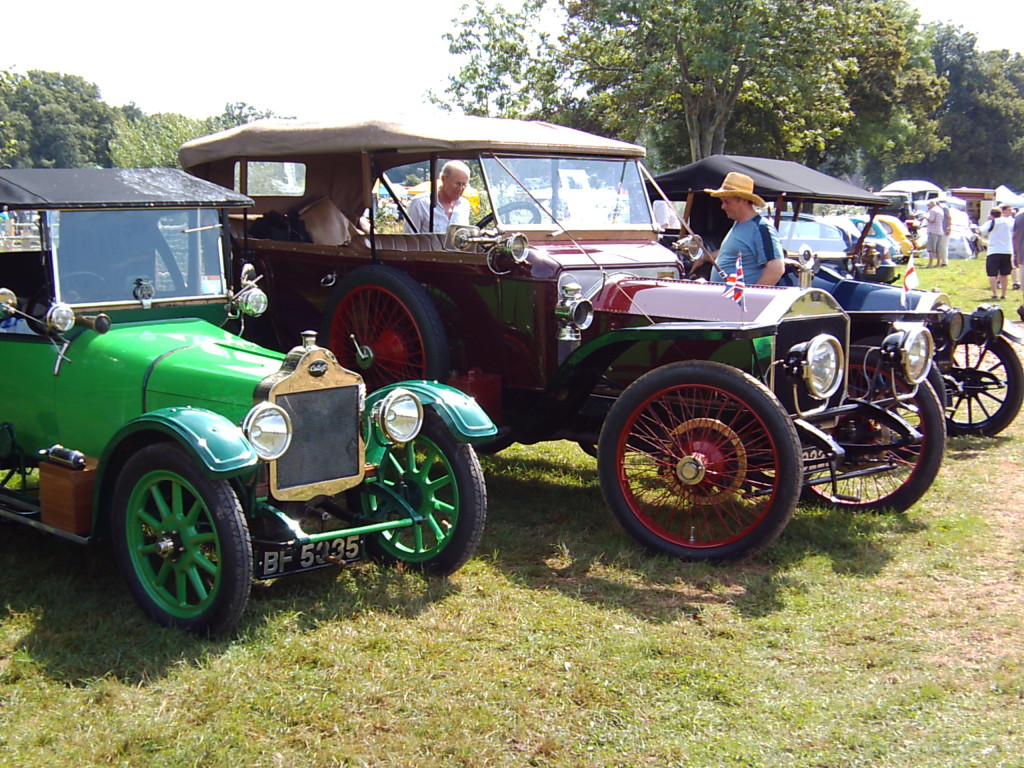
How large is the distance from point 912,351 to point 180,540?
3690 millimetres

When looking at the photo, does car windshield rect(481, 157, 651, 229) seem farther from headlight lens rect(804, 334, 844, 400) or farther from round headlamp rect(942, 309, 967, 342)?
round headlamp rect(942, 309, 967, 342)

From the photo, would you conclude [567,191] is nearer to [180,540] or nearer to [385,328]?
[385,328]

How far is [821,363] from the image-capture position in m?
4.83

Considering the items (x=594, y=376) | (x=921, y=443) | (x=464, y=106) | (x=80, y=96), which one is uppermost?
(x=80, y=96)

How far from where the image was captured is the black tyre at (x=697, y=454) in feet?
14.6

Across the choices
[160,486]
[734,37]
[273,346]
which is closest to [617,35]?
[734,37]

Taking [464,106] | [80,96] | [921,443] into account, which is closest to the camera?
[921,443]

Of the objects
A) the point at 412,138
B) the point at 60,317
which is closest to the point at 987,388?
the point at 412,138

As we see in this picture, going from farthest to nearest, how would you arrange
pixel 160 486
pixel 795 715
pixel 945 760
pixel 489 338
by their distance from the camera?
pixel 489 338, pixel 160 486, pixel 795 715, pixel 945 760

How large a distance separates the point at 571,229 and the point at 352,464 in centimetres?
Answer: 262

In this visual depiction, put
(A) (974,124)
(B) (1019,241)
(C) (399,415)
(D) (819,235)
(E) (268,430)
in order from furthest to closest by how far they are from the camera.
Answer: (A) (974,124)
(D) (819,235)
(B) (1019,241)
(C) (399,415)
(E) (268,430)

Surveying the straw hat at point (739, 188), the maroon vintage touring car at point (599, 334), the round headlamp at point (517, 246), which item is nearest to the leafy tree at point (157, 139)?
the maroon vintage touring car at point (599, 334)

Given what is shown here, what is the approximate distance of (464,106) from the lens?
28.0m

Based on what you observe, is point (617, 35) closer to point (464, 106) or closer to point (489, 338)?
point (464, 106)
